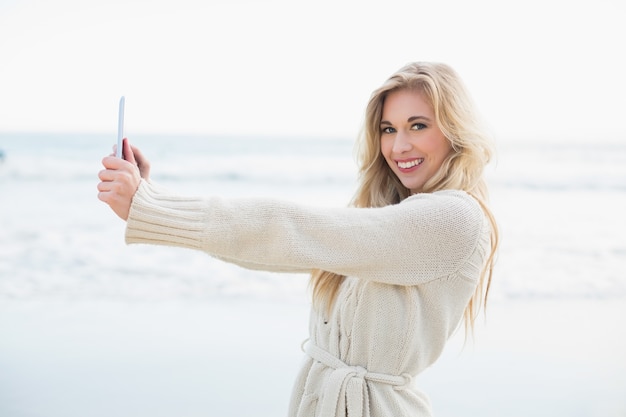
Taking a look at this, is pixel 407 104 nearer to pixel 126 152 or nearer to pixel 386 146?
pixel 386 146

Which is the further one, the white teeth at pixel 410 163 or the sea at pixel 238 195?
the sea at pixel 238 195

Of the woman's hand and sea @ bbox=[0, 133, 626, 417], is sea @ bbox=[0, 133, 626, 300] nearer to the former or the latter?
sea @ bbox=[0, 133, 626, 417]

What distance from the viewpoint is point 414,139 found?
63.4 inches

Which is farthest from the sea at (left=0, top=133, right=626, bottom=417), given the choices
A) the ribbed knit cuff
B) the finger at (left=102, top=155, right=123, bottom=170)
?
the finger at (left=102, top=155, right=123, bottom=170)

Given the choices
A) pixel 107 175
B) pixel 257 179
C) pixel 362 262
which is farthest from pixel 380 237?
pixel 257 179

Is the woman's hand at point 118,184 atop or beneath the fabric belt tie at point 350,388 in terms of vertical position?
atop

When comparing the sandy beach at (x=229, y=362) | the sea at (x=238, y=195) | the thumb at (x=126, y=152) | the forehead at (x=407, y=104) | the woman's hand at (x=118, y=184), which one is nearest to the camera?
the woman's hand at (x=118, y=184)

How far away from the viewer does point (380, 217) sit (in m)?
1.25

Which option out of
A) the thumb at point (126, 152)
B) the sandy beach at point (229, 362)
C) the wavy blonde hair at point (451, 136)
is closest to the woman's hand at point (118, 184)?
the thumb at point (126, 152)

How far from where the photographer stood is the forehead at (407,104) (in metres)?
1.59

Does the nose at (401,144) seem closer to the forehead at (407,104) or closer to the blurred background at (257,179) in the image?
the forehead at (407,104)

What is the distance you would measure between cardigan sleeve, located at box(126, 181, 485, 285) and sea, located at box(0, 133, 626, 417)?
35 centimetres

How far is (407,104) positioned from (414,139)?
87 millimetres

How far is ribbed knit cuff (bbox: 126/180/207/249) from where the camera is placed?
1.08 meters
